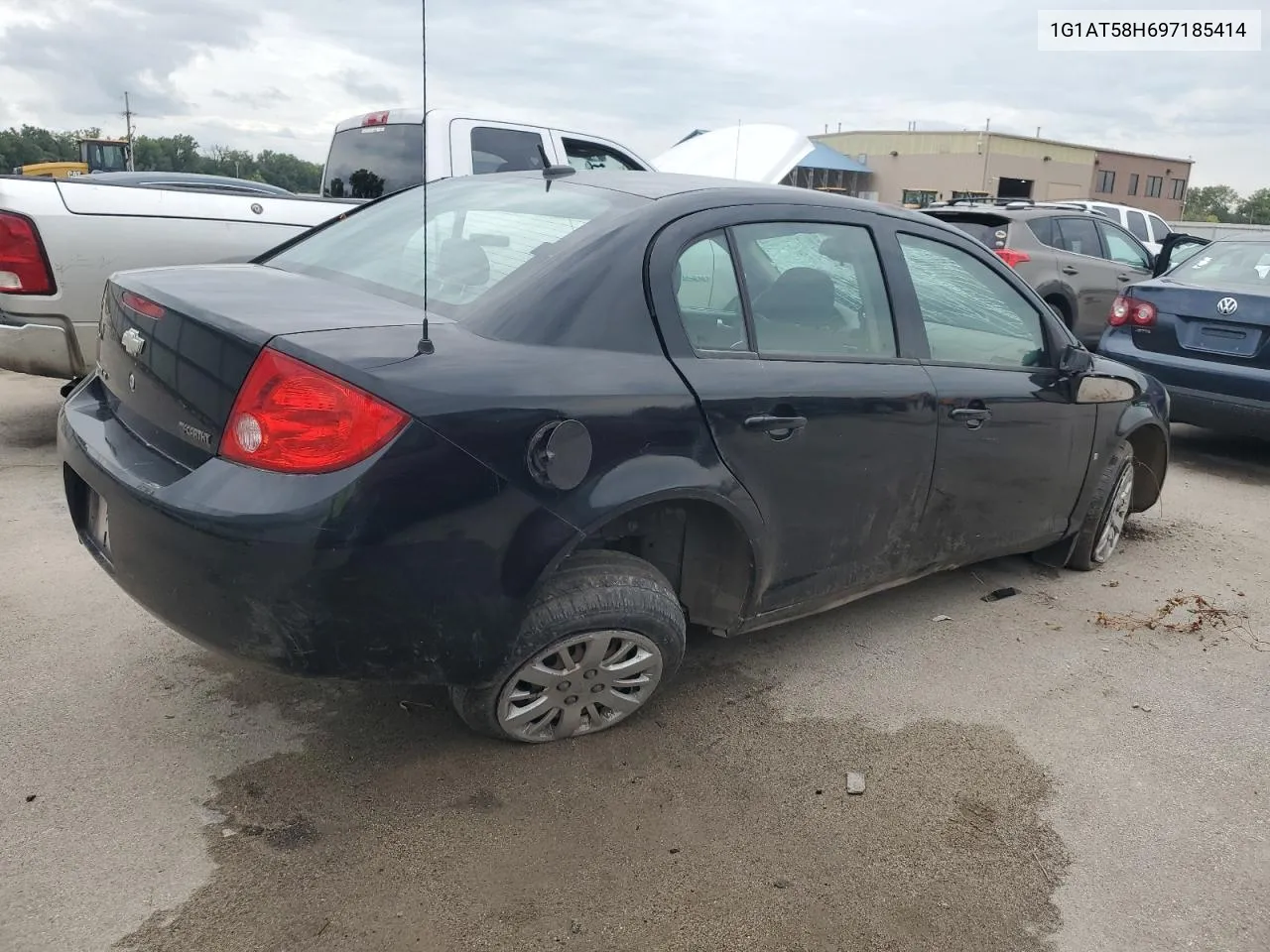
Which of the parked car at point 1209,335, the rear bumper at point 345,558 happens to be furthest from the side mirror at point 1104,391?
the rear bumper at point 345,558

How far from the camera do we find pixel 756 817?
2.57m

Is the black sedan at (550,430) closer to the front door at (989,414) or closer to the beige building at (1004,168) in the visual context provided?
the front door at (989,414)

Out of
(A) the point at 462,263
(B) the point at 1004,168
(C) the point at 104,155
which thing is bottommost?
(A) the point at 462,263

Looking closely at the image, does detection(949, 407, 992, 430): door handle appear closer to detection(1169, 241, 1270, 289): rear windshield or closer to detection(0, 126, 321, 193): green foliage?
detection(1169, 241, 1270, 289): rear windshield

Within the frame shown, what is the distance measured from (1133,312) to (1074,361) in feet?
11.0

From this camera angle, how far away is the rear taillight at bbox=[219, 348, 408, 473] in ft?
7.19

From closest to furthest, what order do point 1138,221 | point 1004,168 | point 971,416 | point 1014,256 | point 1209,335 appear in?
point 971,416 → point 1209,335 → point 1014,256 → point 1138,221 → point 1004,168

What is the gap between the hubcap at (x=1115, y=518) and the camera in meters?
4.40

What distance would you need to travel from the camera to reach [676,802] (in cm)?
261

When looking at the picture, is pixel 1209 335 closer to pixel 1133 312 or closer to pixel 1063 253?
pixel 1133 312

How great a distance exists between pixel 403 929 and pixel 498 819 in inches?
16.7

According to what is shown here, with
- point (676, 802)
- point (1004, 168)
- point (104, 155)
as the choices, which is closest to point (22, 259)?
point (676, 802)

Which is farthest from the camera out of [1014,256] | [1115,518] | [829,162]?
[829,162]

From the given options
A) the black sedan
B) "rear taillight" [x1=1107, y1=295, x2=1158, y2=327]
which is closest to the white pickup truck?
the black sedan
